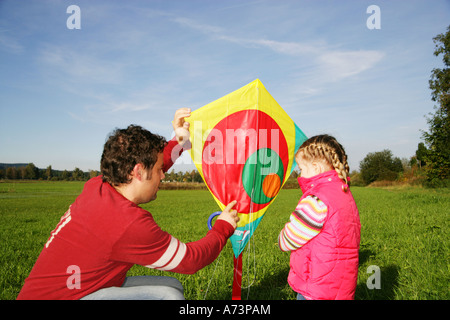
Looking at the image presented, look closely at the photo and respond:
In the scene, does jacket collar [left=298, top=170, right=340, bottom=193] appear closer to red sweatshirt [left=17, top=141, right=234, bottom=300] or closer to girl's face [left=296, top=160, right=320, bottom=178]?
girl's face [left=296, top=160, right=320, bottom=178]

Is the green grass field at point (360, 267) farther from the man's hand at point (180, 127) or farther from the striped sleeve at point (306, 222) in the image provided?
the man's hand at point (180, 127)

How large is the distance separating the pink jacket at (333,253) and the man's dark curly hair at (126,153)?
135 centimetres

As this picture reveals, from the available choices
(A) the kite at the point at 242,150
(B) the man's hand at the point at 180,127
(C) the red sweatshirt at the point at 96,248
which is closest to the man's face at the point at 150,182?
(C) the red sweatshirt at the point at 96,248

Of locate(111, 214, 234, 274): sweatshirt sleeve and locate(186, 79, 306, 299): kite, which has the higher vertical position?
locate(186, 79, 306, 299): kite

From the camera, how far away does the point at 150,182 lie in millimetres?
2248

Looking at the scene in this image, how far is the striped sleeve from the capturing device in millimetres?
2367

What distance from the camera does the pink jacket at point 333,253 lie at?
92.5 inches

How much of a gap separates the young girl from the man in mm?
734

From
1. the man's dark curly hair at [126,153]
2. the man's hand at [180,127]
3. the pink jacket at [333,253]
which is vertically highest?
the man's hand at [180,127]

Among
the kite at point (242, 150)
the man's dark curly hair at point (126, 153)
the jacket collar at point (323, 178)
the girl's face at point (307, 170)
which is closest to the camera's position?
the man's dark curly hair at point (126, 153)

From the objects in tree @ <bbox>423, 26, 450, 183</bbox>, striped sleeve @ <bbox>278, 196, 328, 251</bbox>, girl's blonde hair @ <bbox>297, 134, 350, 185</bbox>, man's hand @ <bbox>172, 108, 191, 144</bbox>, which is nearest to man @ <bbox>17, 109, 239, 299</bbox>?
striped sleeve @ <bbox>278, 196, 328, 251</bbox>

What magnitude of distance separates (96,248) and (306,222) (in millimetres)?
1553
